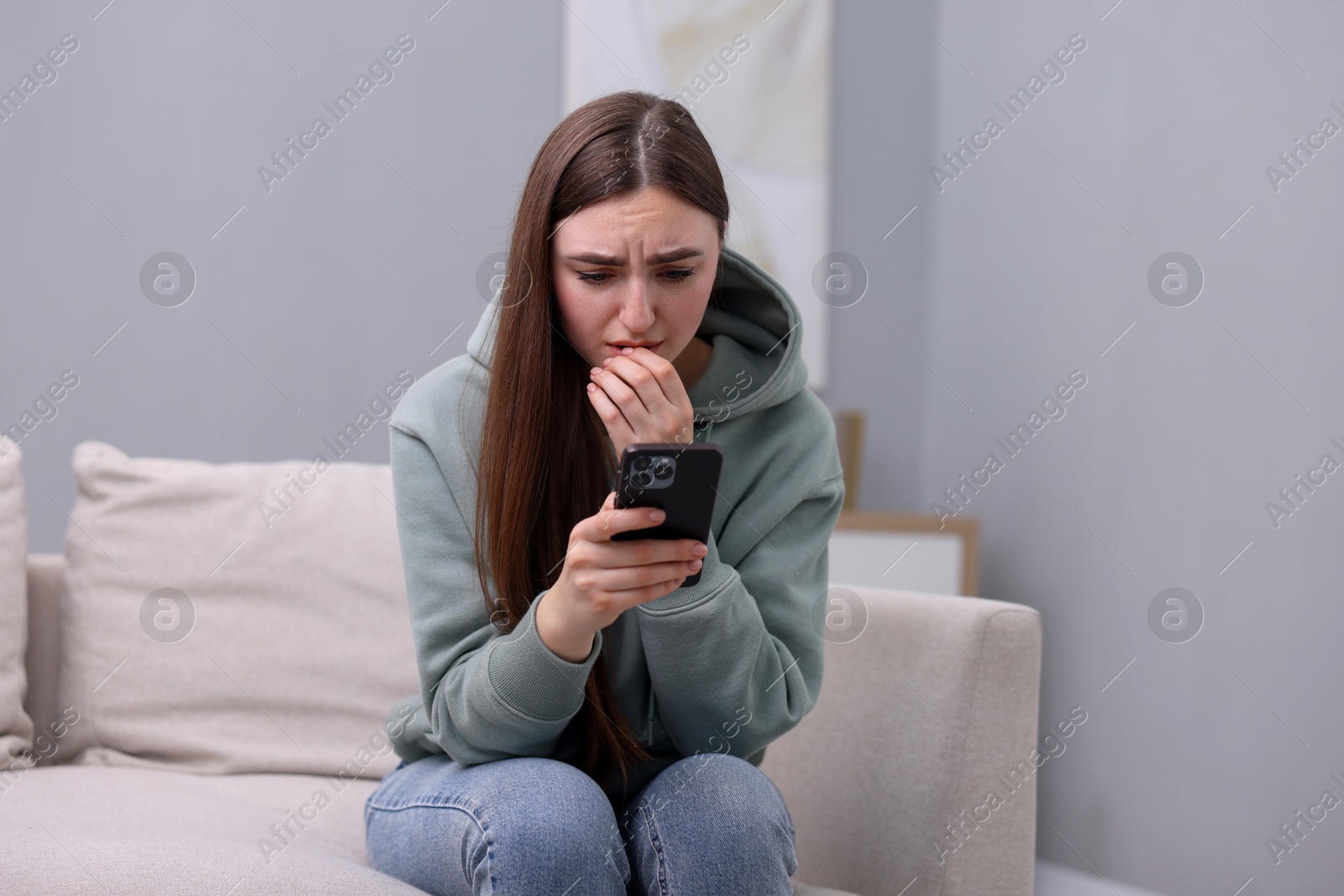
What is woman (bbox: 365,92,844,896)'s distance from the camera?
92 cm

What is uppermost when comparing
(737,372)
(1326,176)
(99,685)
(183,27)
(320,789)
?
(183,27)

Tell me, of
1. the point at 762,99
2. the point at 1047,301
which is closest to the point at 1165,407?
the point at 1047,301

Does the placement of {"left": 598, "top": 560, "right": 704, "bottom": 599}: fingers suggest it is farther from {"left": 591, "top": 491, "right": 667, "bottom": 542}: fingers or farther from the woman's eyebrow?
the woman's eyebrow

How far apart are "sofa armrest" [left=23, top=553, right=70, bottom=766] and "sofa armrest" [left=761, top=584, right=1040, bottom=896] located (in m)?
0.98

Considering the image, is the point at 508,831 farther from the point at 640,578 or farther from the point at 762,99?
the point at 762,99

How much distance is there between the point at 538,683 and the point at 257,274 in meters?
1.36

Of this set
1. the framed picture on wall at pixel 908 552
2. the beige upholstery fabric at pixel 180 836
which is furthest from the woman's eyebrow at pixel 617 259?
the framed picture on wall at pixel 908 552

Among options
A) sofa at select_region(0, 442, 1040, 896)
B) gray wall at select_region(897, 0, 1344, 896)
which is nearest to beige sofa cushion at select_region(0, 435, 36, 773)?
sofa at select_region(0, 442, 1040, 896)

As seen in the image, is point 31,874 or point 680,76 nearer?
point 31,874

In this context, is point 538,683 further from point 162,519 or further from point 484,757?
point 162,519

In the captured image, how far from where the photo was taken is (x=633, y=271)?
40.4 inches

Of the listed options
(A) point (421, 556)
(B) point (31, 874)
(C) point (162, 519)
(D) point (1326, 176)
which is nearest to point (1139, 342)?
(D) point (1326, 176)

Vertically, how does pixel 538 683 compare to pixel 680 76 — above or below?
below

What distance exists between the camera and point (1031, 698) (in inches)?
45.1
